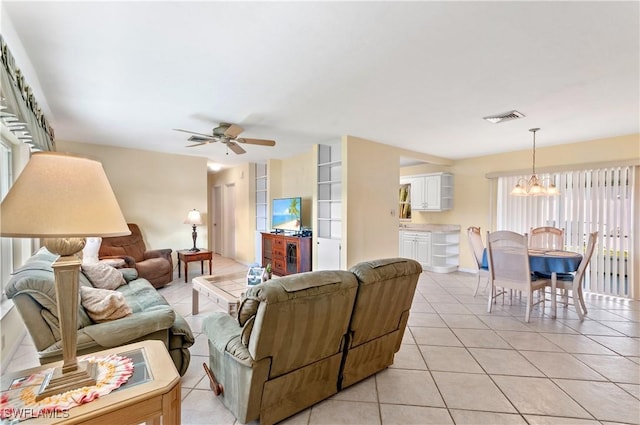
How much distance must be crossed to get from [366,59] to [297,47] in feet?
1.70

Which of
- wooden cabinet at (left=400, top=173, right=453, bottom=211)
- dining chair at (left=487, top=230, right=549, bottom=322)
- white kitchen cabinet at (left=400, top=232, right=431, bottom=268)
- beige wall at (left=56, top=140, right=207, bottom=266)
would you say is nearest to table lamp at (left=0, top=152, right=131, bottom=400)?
dining chair at (left=487, top=230, right=549, bottom=322)

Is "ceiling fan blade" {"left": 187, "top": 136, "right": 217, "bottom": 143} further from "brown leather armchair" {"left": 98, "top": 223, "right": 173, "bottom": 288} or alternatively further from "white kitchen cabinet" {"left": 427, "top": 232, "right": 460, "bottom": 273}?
"white kitchen cabinet" {"left": 427, "top": 232, "right": 460, "bottom": 273}

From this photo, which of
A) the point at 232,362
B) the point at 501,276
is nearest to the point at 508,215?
the point at 501,276

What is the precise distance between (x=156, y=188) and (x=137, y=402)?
5.15m

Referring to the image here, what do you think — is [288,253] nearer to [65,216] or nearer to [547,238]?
[547,238]

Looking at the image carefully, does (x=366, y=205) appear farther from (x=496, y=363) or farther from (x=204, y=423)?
(x=204, y=423)

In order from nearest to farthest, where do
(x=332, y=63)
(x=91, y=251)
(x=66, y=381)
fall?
1. (x=66, y=381)
2. (x=332, y=63)
3. (x=91, y=251)

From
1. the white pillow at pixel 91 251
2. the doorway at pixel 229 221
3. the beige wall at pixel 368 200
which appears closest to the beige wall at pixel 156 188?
the white pillow at pixel 91 251

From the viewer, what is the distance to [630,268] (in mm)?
4172

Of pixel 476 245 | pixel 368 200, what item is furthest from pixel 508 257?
pixel 368 200

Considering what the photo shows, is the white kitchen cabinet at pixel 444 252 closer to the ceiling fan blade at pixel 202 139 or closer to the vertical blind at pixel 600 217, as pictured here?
the vertical blind at pixel 600 217

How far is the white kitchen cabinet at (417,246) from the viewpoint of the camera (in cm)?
610

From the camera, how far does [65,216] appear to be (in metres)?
0.96

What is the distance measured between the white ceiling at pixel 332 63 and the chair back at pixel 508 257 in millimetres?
1424
